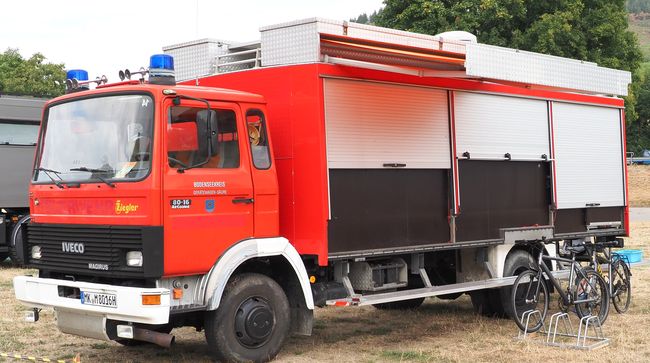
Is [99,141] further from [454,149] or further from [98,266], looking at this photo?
[454,149]

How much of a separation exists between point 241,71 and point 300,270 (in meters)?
2.20

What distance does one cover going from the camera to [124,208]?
7016 millimetres

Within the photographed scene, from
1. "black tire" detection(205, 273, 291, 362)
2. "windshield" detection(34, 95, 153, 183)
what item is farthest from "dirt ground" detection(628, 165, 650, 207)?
"windshield" detection(34, 95, 153, 183)

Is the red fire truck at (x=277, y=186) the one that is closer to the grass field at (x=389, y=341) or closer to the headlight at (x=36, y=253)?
the headlight at (x=36, y=253)

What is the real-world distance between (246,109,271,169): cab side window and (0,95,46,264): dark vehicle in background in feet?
34.9

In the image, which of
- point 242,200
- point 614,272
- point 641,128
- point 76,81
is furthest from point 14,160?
point 641,128

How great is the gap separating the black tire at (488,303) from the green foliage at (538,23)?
2057 cm

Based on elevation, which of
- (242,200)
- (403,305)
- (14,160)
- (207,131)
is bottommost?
(403,305)

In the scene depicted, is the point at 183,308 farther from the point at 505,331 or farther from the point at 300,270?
the point at 505,331

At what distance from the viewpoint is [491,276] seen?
10094mm

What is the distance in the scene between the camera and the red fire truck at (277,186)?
23.3 feet

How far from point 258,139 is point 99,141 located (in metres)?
1.48

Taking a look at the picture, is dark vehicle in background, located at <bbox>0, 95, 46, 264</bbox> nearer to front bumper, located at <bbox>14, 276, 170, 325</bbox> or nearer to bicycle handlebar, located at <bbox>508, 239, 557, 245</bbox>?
front bumper, located at <bbox>14, 276, 170, 325</bbox>

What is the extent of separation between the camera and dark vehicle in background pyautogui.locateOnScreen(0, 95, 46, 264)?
1695 cm
